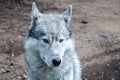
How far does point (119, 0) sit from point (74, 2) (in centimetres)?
144

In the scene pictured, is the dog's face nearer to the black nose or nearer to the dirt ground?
the black nose

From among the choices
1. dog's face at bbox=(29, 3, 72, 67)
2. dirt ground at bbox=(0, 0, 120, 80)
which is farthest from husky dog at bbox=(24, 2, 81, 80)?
dirt ground at bbox=(0, 0, 120, 80)

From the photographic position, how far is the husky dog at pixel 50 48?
365 cm

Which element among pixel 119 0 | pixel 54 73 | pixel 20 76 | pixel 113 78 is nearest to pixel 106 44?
pixel 113 78

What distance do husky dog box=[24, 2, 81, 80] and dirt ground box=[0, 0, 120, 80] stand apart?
1322 mm

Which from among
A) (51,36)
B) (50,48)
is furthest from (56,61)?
(51,36)

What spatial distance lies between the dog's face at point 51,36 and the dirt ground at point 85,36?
1.56 m

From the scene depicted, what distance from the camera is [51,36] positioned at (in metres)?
3.65

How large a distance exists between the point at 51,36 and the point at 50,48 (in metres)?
0.15

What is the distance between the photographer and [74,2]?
8938 mm

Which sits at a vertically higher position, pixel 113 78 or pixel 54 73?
pixel 54 73

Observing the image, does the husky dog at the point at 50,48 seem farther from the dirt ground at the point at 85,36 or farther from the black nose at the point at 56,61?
the dirt ground at the point at 85,36

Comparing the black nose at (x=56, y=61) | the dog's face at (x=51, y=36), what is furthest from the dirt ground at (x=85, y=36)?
the black nose at (x=56, y=61)

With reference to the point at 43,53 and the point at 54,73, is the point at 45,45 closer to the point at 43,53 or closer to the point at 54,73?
the point at 43,53
